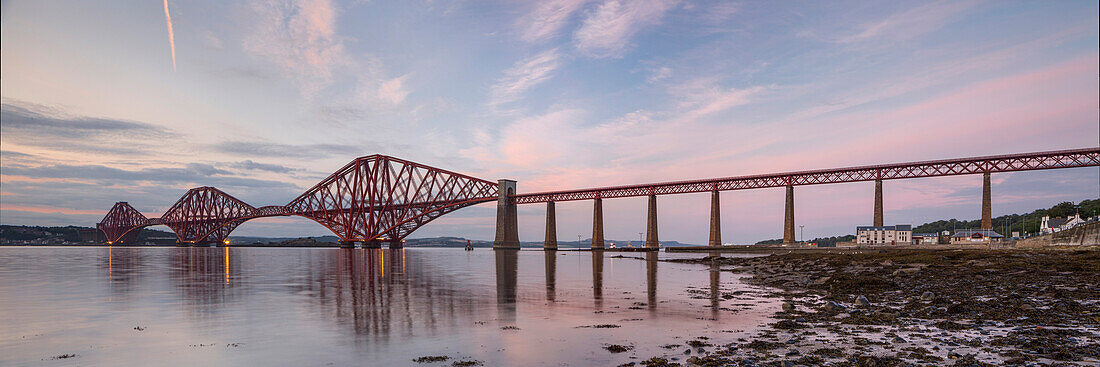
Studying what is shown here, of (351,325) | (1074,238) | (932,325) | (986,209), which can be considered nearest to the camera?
(932,325)

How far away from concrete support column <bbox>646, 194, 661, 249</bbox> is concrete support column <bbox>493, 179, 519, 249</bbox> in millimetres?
43308

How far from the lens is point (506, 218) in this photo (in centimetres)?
15438

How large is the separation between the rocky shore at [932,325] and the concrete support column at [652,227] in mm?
99798

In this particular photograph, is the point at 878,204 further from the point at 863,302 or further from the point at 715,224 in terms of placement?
the point at 863,302

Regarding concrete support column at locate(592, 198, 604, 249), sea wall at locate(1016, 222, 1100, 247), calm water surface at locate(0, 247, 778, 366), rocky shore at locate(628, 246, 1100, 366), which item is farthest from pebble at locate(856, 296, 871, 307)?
concrete support column at locate(592, 198, 604, 249)

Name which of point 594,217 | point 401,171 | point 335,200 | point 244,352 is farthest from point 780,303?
point 335,200

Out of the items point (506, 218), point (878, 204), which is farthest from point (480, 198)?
point (878, 204)

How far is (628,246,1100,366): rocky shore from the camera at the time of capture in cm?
864

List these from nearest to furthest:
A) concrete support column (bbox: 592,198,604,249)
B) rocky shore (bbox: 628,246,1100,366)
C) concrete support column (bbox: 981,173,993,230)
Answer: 1. rocky shore (bbox: 628,246,1100,366)
2. concrete support column (bbox: 981,173,993,230)
3. concrete support column (bbox: 592,198,604,249)

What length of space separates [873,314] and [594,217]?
416 ft

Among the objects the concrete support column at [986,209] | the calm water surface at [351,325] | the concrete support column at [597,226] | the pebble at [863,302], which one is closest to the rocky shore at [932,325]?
the pebble at [863,302]

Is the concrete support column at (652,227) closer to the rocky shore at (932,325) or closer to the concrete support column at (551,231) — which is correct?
the concrete support column at (551,231)

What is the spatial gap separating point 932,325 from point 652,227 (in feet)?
373

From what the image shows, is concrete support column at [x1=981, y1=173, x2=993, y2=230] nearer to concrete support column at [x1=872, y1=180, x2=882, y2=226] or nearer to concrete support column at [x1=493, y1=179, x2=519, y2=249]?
concrete support column at [x1=872, y1=180, x2=882, y2=226]
